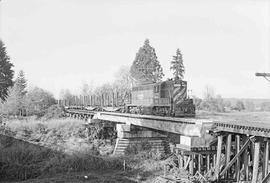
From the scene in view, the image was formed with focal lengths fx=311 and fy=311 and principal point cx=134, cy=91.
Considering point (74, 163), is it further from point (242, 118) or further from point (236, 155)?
point (236, 155)

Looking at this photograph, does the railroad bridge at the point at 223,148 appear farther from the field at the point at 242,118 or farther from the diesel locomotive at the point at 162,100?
the diesel locomotive at the point at 162,100

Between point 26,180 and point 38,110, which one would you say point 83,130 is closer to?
point 26,180

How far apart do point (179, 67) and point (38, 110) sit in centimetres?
3211

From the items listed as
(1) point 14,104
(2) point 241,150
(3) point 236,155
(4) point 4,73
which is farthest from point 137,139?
(4) point 4,73

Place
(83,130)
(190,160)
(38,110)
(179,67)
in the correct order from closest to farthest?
(190,160)
(83,130)
(38,110)
(179,67)

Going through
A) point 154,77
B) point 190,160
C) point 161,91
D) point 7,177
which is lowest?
point 7,177

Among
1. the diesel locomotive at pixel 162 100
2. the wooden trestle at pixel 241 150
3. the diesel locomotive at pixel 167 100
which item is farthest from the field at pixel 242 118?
the diesel locomotive at pixel 162 100

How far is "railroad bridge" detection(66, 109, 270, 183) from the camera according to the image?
508 inches

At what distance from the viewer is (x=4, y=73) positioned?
5681cm

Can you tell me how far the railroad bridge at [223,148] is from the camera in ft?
42.4

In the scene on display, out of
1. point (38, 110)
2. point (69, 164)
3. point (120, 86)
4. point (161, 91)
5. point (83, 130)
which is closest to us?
point (69, 164)

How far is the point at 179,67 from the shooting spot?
6819cm

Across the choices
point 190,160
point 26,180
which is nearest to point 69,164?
point 26,180

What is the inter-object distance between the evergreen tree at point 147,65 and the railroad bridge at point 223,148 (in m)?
46.7
